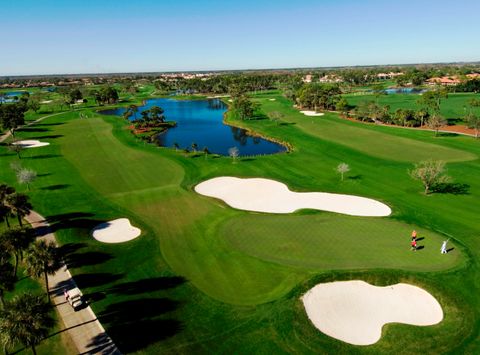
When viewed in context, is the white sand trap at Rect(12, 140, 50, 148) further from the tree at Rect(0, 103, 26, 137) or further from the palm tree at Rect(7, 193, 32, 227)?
the palm tree at Rect(7, 193, 32, 227)

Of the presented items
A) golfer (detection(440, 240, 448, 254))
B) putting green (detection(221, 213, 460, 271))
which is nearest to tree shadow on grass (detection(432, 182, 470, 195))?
putting green (detection(221, 213, 460, 271))

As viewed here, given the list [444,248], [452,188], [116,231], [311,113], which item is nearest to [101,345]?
[116,231]

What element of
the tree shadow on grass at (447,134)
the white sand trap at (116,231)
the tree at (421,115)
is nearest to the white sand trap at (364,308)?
the white sand trap at (116,231)

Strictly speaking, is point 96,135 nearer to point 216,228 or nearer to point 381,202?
point 216,228

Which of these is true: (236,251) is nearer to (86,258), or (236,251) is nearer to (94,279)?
(94,279)

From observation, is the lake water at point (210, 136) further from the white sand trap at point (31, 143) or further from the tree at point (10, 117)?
the tree at point (10, 117)
